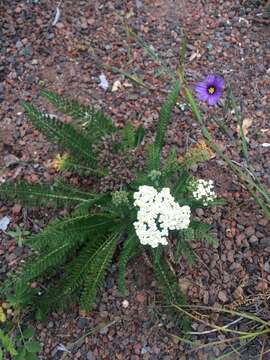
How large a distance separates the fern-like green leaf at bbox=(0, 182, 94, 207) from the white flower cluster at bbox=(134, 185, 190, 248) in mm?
452

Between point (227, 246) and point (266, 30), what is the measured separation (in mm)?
1751

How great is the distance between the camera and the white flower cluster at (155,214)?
2418mm

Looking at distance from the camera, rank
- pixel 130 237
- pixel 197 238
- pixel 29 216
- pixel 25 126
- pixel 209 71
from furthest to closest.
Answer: pixel 209 71 < pixel 25 126 < pixel 29 216 < pixel 197 238 < pixel 130 237

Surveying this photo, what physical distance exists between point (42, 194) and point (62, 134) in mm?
358

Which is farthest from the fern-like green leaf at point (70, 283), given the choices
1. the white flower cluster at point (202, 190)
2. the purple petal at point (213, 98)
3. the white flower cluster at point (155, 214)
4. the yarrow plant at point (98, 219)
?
the purple petal at point (213, 98)

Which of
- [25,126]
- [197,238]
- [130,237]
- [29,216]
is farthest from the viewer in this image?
[25,126]

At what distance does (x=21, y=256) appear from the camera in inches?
118

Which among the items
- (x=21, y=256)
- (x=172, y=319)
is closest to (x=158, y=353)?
(x=172, y=319)

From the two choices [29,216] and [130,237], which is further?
[29,216]

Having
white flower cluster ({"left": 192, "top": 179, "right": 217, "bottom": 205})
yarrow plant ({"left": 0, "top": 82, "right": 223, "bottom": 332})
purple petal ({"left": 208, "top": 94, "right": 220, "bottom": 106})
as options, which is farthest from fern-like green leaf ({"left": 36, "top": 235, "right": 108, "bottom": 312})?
purple petal ({"left": 208, "top": 94, "right": 220, "bottom": 106})

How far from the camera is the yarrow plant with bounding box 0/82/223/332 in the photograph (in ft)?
8.27

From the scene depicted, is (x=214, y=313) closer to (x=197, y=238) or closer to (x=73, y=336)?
(x=197, y=238)

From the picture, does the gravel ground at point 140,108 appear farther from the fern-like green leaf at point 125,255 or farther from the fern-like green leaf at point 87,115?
the fern-like green leaf at point 87,115

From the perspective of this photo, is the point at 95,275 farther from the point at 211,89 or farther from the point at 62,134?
the point at 211,89
